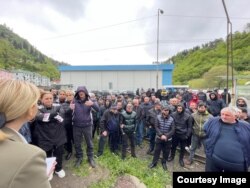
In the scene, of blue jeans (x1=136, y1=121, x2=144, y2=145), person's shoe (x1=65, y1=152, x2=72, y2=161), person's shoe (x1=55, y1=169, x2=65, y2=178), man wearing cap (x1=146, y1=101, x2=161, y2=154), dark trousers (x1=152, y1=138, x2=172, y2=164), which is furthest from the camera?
blue jeans (x1=136, y1=121, x2=144, y2=145)

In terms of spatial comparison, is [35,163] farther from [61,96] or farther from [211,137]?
[61,96]

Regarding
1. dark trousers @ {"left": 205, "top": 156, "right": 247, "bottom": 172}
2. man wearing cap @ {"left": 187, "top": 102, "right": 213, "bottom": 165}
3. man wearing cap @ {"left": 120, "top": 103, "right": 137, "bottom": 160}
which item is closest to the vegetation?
man wearing cap @ {"left": 120, "top": 103, "right": 137, "bottom": 160}

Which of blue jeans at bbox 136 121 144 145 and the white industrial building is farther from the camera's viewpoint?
the white industrial building

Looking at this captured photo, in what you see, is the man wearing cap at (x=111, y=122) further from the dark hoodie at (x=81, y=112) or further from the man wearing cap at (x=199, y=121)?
the man wearing cap at (x=199, y=121)

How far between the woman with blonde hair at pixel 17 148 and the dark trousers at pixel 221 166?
365 centimetres

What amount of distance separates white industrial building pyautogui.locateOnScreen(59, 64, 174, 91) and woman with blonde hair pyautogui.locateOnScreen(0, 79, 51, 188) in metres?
33.1

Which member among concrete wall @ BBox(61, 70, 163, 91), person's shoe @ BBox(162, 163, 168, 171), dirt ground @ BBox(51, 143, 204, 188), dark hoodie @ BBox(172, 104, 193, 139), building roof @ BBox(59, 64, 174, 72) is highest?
building roof @ BBox(59, 64, 174, 72)

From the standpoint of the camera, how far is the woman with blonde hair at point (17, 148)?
1003mm

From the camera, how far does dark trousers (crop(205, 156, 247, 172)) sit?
3.96 metres

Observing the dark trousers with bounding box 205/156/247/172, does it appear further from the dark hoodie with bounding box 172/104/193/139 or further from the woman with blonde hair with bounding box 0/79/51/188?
the woman with blonde hair with bounding box 0/79/51/188

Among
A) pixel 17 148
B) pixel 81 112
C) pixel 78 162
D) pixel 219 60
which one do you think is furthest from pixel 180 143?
pixel 219 60

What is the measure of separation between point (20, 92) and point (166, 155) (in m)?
5.88

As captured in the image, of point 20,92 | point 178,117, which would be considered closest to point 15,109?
point 20,92

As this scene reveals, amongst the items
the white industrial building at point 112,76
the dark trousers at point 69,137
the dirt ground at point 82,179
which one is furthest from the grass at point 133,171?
the white industrial building at point 112,76
